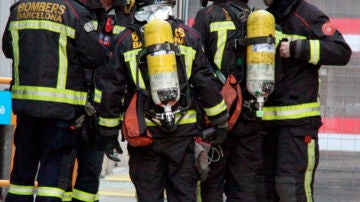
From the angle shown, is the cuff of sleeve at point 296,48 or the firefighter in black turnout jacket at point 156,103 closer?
the firefighter in black turnout jacket at point 156,103

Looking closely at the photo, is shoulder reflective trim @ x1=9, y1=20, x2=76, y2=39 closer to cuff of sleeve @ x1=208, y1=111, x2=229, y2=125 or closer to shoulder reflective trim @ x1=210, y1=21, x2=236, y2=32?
shoulder reflective trim @ x1=210, y1=21, x2=236, y2=32

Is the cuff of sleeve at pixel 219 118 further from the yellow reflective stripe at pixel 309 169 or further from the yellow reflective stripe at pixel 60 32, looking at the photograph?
the yellow reflective stripe at pixel 60 32

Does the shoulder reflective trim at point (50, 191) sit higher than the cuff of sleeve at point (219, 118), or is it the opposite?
the cuff of sleeve at point (219, 118)

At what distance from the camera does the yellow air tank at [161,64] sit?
5422 mm

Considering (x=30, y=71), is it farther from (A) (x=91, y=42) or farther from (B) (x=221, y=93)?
(B) (x=221, y=93)

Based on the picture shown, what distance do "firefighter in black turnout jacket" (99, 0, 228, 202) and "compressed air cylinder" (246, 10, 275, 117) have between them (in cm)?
48

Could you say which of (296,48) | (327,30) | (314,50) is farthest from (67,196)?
(327,30)

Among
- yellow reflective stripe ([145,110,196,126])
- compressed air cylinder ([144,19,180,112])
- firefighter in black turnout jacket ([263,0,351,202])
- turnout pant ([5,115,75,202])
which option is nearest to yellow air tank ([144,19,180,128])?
compressed air cylinder ([144,19,180,112])

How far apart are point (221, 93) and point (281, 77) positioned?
1.64 ft

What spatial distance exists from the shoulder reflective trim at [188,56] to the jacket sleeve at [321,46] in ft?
3.20

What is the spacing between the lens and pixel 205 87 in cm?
577

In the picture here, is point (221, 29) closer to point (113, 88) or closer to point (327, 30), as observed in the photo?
point (327, 30)

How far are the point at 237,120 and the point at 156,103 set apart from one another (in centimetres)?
108

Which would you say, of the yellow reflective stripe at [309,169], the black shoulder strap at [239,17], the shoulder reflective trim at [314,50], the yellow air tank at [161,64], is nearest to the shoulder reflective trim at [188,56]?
the yellow air tank at [161,64]
